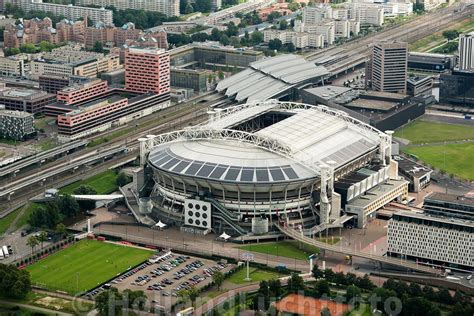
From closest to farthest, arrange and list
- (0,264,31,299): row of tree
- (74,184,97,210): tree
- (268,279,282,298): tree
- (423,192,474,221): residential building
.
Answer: (268,279,282,298): tree, (0,264,31,299): row of tree, (423,192,474,221): residential building, (74,184,97,210): tree

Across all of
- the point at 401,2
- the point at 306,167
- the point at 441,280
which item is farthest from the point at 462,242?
the point at 401,2

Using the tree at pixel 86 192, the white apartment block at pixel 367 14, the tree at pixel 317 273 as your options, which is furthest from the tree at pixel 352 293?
the white apartment block at pixel 367 14

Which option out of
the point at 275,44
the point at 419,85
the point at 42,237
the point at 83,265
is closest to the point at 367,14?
the point at 275,44

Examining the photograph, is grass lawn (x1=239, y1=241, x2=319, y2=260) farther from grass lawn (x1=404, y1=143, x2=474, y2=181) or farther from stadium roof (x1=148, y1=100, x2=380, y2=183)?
grass lawn (x1=404, y1=143, x2=474, y2=181)

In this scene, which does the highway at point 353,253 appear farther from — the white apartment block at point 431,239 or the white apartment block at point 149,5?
the white apartment block at point 149,5

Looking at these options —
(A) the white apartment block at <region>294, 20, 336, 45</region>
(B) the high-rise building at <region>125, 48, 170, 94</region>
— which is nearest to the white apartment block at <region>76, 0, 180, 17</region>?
(A) the white apartment block at <region>294, 20, 336, 45</region>

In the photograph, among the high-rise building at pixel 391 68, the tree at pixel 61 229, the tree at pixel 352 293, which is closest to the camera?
the tree at pixel 352 293

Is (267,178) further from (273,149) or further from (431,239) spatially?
(431,239)
